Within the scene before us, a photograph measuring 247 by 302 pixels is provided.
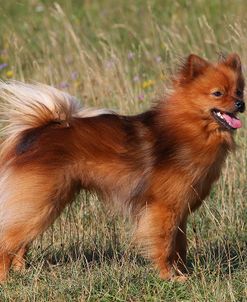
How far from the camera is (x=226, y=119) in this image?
5488mm

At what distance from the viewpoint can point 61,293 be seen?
5191 mm

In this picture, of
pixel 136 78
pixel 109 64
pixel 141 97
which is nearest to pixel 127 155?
pixel 141 97

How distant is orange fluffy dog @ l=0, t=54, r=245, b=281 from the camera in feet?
18.1

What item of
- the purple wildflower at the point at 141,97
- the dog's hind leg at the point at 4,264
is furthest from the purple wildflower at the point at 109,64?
the dog's hind leg at the point at 4,264

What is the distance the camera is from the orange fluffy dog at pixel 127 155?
218 inches

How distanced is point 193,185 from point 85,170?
0.76m

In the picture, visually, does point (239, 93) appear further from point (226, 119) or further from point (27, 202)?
point (27, 202)

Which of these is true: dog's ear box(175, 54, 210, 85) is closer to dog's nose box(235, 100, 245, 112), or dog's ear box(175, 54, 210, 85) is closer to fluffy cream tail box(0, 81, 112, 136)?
dog's nose box(235, 100, 245, 112)

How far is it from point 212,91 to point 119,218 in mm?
1635

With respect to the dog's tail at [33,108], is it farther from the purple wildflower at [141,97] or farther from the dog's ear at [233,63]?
the purple wildflower at [141,97]

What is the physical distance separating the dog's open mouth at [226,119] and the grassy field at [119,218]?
2.67ft

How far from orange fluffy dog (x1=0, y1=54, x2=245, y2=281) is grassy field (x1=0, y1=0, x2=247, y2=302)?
328 millimetres

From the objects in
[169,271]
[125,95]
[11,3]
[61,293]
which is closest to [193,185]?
[169,271]

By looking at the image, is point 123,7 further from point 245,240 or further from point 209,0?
point 245,240
